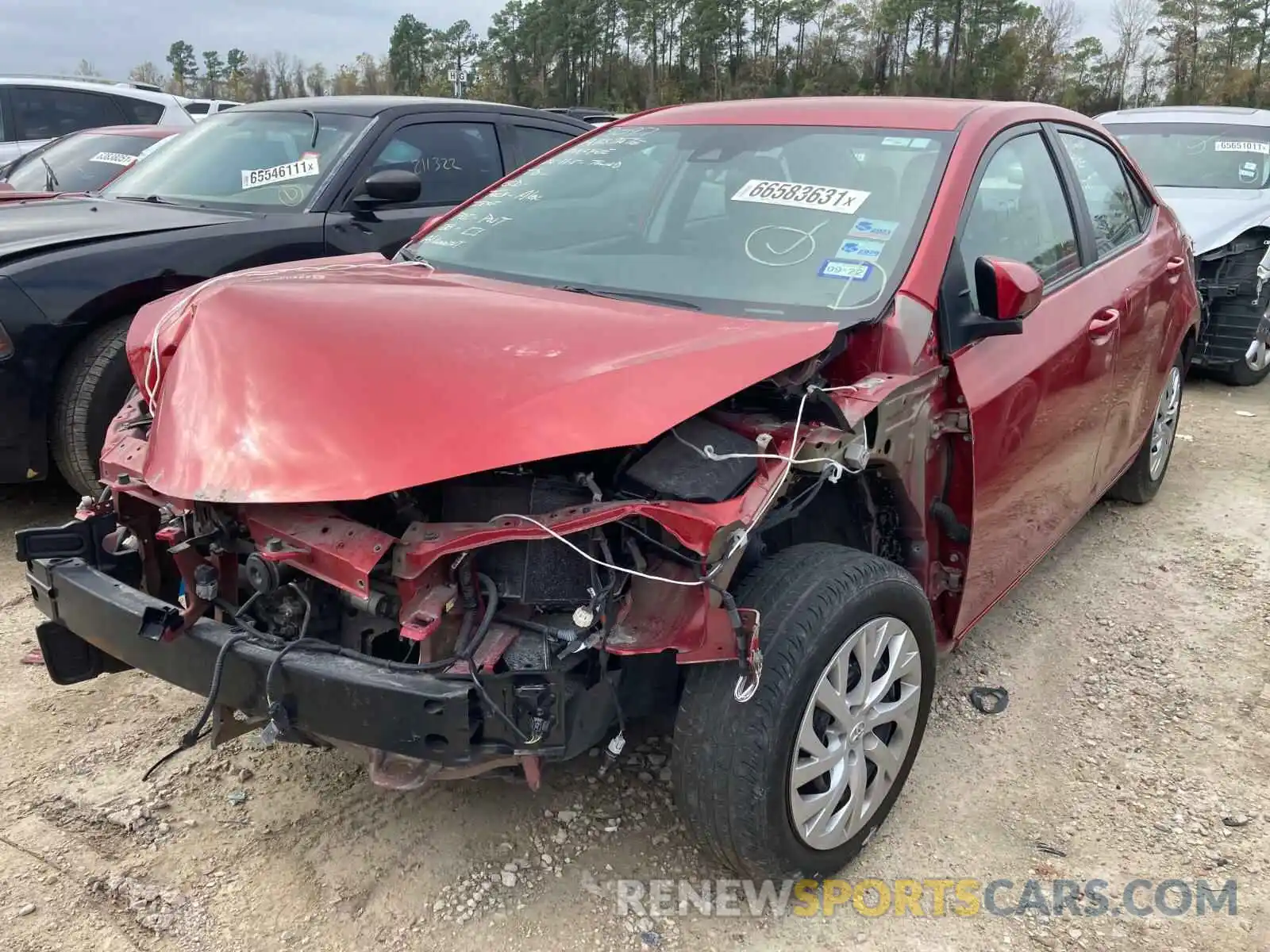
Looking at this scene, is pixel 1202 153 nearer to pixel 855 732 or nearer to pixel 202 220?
pixel 202 220

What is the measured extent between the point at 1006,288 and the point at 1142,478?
2.59 metres

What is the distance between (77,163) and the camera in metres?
7.05

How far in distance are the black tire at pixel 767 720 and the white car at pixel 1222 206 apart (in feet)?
18.6

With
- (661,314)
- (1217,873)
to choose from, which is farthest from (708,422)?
(1217,873)

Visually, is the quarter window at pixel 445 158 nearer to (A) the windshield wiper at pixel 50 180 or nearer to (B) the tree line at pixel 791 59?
(A) the windshield wiper at pixel 50 180

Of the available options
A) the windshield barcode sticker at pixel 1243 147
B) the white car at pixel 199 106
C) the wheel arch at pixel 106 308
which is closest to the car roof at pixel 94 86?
the white car at pixel 199 106

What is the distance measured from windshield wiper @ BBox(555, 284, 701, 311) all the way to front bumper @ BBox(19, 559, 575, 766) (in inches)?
44.9

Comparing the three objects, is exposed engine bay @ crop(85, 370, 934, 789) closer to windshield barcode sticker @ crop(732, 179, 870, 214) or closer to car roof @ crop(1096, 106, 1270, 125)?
windshield barcode sticker @ crop(732, 179, 870, 214)

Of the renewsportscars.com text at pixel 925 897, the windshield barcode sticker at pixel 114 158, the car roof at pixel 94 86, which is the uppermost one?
the car roof at pixel 94 86

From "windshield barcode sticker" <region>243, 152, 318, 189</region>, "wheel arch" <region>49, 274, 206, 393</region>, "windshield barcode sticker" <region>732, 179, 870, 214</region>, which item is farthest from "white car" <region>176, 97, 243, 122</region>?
"windshield barcode sticker" <region>732, 179, 870, 214</region>

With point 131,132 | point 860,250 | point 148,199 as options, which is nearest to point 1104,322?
point 860,250

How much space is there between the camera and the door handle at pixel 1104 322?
10.5ft

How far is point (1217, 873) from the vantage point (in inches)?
95.8

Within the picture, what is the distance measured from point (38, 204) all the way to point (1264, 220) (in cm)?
751
